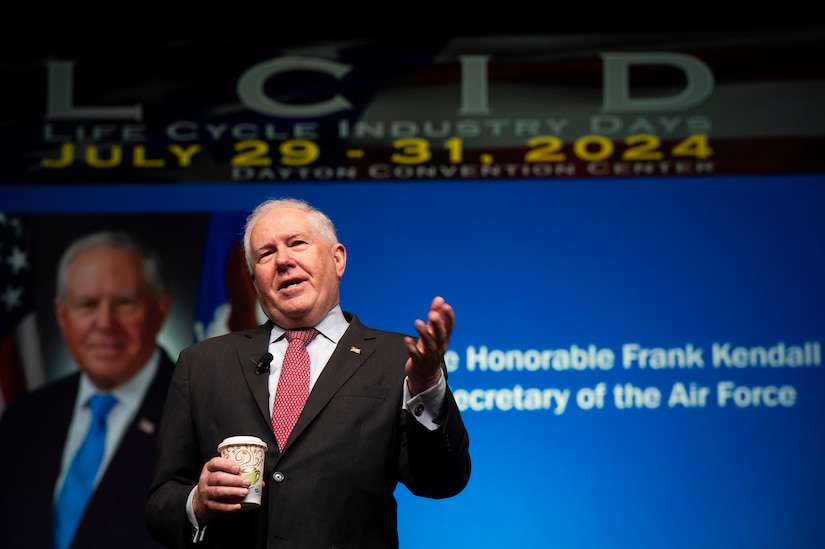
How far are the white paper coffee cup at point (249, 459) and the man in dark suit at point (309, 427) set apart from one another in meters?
0.02

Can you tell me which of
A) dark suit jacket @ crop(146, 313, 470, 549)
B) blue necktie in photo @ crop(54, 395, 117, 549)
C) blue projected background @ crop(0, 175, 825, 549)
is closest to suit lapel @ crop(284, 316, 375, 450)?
dark suit jacket @ crop(146, 313, 470, 549)

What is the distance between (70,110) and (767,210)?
3.12 m

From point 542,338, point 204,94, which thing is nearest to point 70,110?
point 204,94

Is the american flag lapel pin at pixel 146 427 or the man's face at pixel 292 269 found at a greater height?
the man's face at pixel 292 269

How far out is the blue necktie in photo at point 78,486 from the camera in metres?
4.33

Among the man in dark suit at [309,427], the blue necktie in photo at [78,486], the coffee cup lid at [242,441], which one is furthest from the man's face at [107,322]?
the coffee cup lid at [242,441]

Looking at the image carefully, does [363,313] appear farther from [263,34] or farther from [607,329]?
[263,34]

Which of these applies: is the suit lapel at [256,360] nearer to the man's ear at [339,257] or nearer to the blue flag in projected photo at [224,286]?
the man's ear at [339,257]

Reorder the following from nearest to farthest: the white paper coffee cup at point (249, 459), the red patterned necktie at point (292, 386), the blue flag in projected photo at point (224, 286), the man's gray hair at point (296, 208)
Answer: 1. the white paper coffee cup at point (249, 459)
2. the red patterned necktie at point (292, 386)
3. the man's gray hair at point (296, 208)
4. the blue flag in projected photo at point (224, 286)

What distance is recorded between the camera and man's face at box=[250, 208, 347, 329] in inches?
99.8

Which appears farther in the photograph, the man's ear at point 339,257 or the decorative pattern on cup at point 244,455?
the man's ear at point 339,257

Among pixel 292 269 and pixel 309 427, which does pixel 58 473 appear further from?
pixel 309 427

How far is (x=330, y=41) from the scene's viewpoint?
470 cm

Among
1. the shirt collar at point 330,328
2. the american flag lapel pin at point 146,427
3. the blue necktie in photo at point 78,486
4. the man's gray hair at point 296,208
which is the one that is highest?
the man's gray hair at point 296,208
